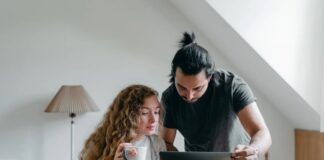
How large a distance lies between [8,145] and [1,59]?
25.8 inches

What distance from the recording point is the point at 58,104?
3242 mm

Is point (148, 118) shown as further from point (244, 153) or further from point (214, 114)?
point (244, 153)

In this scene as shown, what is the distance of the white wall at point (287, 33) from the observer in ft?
9.62

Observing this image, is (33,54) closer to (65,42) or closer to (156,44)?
(65,42)

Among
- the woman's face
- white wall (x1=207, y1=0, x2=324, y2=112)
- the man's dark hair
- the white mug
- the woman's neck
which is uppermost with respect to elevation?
white wall (x1=207, y1=0, x2=324, y2=112)

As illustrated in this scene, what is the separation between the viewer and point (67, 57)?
3.49 m

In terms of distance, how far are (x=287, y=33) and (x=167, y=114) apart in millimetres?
1473

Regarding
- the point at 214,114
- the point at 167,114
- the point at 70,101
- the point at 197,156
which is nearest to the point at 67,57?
the point at 70,101

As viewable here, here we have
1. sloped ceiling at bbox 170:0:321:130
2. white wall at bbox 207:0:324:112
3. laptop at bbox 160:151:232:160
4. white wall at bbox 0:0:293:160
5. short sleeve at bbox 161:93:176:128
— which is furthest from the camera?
white wall at bbox 0:0:293:160

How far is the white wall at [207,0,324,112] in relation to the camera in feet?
9.62

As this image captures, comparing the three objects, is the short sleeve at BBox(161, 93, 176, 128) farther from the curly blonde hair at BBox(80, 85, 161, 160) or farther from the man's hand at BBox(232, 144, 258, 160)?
the man's hand at BBox(232, 144, 258, 160)

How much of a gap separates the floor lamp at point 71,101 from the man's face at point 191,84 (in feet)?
5.53

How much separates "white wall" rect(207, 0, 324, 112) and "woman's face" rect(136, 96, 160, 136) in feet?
4.66

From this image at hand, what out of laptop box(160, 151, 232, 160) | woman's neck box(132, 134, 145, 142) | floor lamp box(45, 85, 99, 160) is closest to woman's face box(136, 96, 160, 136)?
woman's neck box(132, 134, 145, 142)
